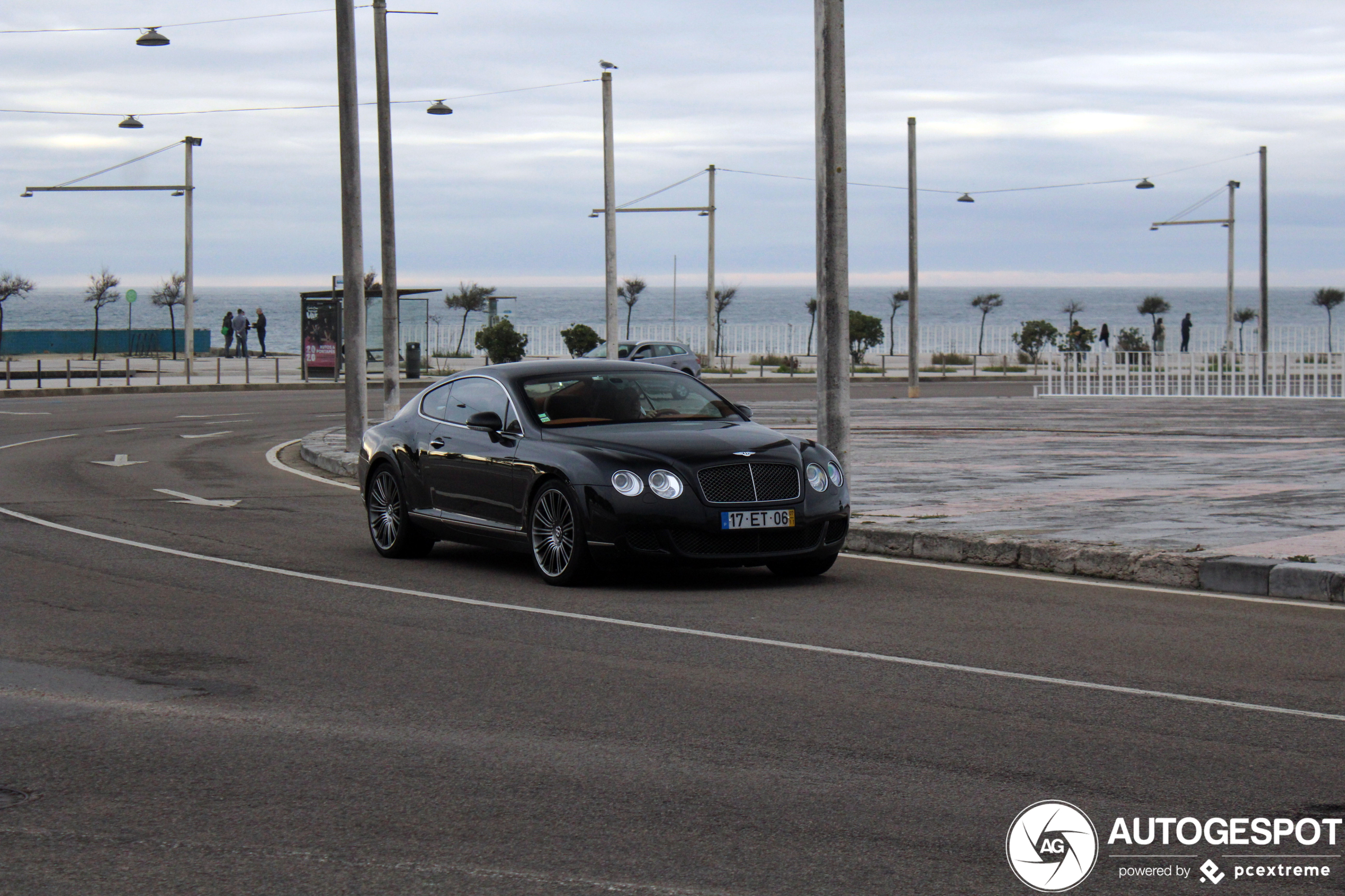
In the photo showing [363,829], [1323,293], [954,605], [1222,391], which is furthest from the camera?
[1323,293]

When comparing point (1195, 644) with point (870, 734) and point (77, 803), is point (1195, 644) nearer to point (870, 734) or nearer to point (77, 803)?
point (870, 734)

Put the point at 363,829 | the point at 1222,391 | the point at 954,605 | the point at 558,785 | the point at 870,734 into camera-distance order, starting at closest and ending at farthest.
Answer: the point at 363,829 < the point at 558,785 < the point at 870,734 < the point at 954,605 < the point at 1222,391

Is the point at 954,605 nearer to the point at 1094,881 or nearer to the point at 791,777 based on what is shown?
the point at 791,777

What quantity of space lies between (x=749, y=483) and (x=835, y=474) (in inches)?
31.3

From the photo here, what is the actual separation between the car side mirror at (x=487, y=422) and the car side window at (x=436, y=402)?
741 millimetres

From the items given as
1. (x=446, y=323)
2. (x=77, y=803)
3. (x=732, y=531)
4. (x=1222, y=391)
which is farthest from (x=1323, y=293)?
(x=446, y=323)

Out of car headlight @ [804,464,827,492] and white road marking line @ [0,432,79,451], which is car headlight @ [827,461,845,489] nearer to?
car headlight @ [804,464,827,492]

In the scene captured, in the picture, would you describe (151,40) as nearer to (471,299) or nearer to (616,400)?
(616,400)

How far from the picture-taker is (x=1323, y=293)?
89438 millimetres

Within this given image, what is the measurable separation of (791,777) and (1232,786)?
149 centimetres

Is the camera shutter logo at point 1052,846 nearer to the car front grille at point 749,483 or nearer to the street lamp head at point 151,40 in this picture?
the car front grille at point 749,483

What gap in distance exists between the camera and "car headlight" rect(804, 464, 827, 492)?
1056 cm

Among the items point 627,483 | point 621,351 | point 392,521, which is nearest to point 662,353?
point 621,351

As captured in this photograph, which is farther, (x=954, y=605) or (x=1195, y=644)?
(x=954, y=605)
